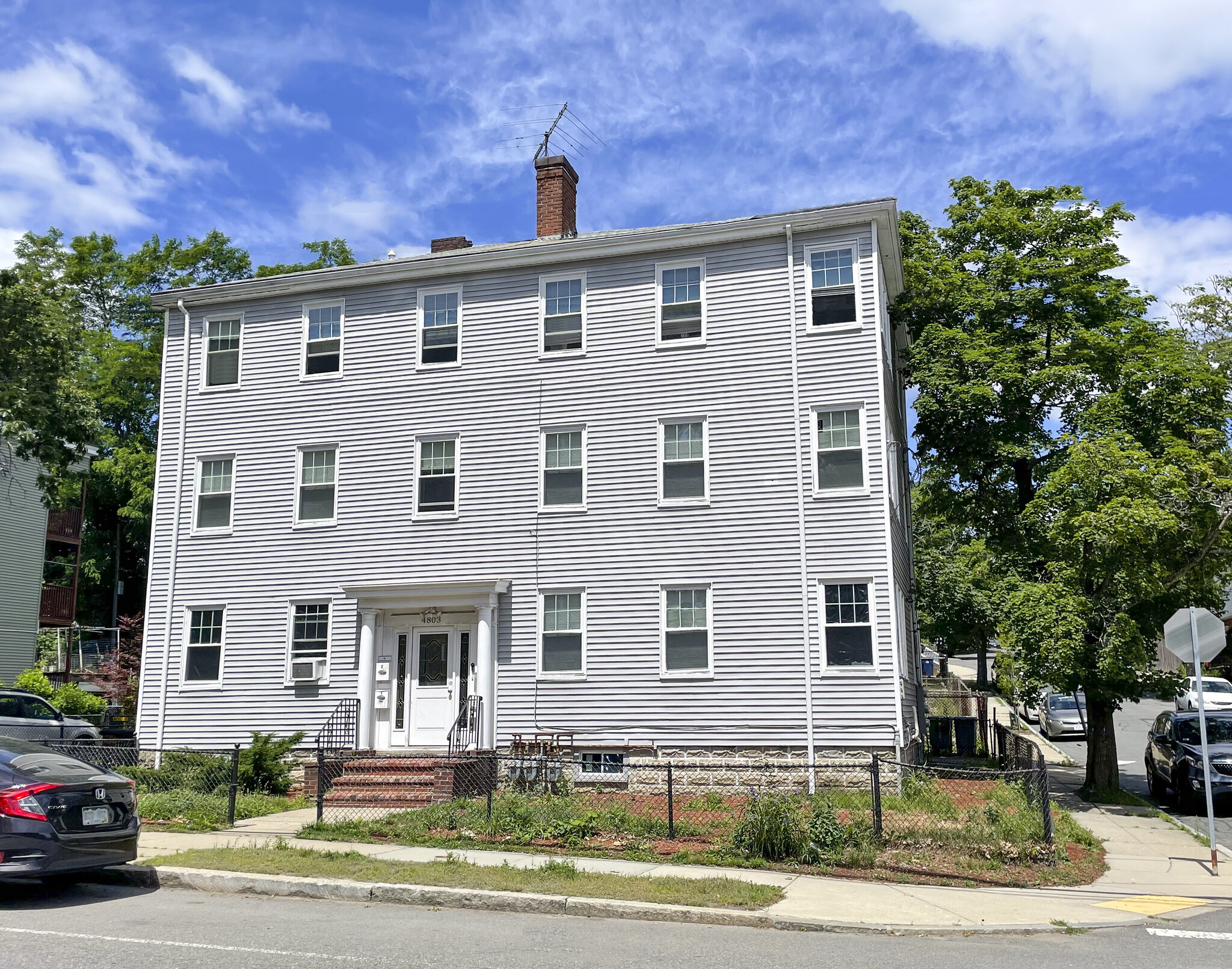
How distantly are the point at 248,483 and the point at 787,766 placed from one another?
1238 centimetres

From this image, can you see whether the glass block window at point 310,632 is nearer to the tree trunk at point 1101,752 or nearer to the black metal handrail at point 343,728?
the black metal handrail at point 343,728

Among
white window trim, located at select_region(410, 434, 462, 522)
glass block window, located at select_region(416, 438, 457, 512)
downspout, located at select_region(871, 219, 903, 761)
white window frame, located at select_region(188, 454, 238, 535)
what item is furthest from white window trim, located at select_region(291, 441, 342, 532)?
downspout, located at select_region(871, 219, 903, 761)

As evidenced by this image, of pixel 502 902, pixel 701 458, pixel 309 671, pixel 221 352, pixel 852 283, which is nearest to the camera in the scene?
pixel 502 902

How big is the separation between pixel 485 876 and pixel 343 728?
9.50 meters

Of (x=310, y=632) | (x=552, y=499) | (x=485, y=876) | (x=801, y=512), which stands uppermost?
(x=552, y=499)

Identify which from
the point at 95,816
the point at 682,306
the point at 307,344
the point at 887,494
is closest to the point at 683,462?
the point at 682,306

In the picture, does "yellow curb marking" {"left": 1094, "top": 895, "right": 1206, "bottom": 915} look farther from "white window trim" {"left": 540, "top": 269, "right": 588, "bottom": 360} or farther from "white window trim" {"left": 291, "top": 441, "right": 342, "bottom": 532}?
"white window trim" {"left": 291, "top": 441, "right": 342, "bottom": 532}

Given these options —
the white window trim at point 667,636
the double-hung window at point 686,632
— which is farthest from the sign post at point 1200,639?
the double-hung window at point 686,632

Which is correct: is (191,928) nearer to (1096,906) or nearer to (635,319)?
(1096,906)

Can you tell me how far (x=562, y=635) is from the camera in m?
19.6

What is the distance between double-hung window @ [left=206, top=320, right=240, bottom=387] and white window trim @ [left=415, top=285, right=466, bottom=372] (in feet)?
14.0

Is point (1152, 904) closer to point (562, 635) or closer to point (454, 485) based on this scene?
point (562, 635)

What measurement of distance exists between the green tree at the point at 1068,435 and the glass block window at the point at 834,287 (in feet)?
11.7

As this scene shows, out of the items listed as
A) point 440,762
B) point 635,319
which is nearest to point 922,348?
point 635,319
